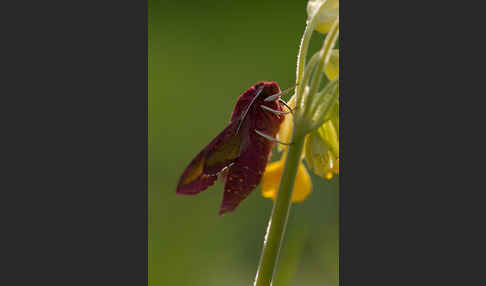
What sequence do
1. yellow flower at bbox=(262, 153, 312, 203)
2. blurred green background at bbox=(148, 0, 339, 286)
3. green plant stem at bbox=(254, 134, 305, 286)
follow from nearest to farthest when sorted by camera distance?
1. green plant stem at bbox=(254, 134, 305, 286)
2. yellow flower at bbox=(262, 153, 312, 203)
3. blurred green background at bbox=(148, 0, 339, 286)

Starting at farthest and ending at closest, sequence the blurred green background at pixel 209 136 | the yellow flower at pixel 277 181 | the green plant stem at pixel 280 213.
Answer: the blurred green background at pixel 209 136, the yellow flower at pixel 277 181, the green plant stem at pixel 280 213

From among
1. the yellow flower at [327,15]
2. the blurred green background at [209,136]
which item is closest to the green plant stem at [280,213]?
the yellow flower at [327,15]

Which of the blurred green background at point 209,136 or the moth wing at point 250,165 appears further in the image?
the blurred green background at point 209,136

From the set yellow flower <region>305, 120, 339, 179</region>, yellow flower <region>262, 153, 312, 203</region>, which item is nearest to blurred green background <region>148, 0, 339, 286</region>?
yellow flower <region>262, 153, 312, 203</region>

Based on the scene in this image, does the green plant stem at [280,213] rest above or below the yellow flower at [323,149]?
below

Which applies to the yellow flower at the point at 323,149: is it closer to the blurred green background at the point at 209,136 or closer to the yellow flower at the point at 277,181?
the yellow flower at the point at 277,181

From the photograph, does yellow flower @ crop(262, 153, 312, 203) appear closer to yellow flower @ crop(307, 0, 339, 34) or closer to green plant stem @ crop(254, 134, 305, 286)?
green plant stem @ crop(254, 134, 305, 286)

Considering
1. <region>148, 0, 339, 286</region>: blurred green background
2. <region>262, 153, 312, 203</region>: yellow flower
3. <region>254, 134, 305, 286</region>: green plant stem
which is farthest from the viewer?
<region>148, 0, 339, 286</region>: blurred green background

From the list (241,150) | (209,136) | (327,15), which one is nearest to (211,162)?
(241,150)
